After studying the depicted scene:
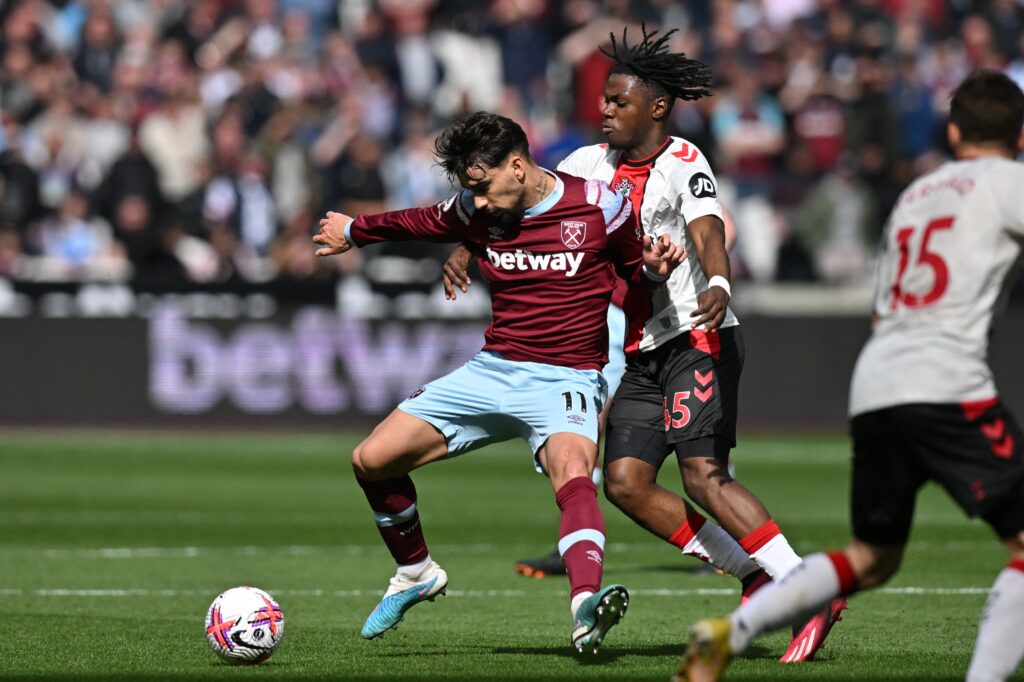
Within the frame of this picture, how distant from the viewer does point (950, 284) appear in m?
5.53

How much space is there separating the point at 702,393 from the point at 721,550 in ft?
2.25

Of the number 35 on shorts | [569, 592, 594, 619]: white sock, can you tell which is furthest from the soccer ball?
the number 35 on shorts

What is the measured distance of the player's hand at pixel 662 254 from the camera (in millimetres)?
7098

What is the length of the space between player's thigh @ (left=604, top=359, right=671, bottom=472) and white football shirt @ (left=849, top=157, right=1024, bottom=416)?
A: 82.0 inches

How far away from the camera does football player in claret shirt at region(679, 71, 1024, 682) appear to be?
5.41m

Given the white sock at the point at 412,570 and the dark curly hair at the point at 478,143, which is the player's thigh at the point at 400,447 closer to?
the white sock at the point at 412,570

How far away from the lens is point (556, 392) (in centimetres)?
727

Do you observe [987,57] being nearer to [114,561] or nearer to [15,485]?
[15,485]

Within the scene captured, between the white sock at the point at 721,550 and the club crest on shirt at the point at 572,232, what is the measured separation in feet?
4.49

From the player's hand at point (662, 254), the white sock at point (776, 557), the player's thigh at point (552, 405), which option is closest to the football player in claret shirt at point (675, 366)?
the white sock at point (776, 557)

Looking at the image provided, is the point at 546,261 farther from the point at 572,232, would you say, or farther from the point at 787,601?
the point at 787,601

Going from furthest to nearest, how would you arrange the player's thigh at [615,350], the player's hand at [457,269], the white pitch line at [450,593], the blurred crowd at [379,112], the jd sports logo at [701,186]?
the blurred crowd at [379,112]
the player's thigh at [615,350]
the white pitch line at [450,593]
the player's hand at [457,269]
the jd sports logo at [701,186]

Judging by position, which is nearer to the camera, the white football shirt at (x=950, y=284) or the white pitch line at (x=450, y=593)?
the white football shirt at (x=950, y=284)

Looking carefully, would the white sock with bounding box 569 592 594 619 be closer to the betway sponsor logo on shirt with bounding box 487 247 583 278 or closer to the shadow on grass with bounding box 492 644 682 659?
the shadow on grass with bounding box 492 644 682 659
